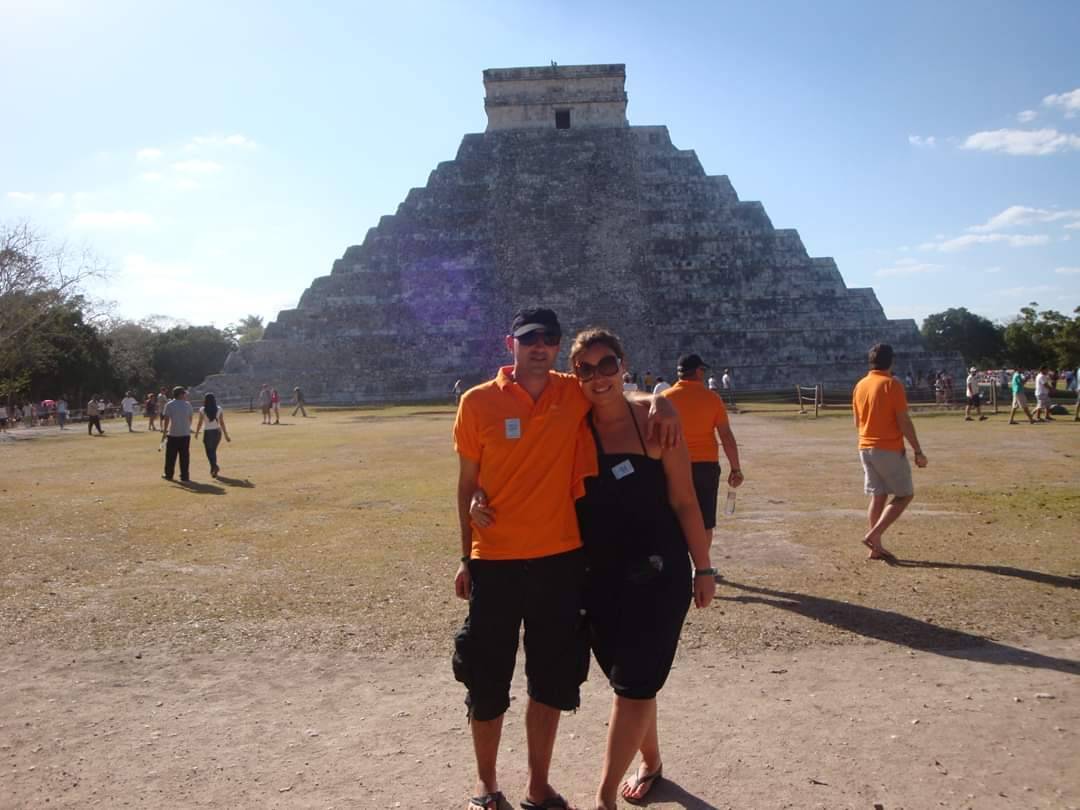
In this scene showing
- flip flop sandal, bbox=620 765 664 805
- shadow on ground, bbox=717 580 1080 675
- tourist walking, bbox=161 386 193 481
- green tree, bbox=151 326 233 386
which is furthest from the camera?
green tree, bbox=151 326 233 386

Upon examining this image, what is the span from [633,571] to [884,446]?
488cm

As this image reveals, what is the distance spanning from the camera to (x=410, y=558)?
26.9 feet

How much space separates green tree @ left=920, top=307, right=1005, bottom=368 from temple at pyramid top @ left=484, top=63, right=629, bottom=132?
50039 mm

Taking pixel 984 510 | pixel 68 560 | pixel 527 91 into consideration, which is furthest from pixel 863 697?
pixel 527 91

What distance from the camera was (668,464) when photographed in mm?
3666

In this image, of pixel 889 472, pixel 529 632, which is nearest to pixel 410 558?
pixel 889 472

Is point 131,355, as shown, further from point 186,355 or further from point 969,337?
point 969,337

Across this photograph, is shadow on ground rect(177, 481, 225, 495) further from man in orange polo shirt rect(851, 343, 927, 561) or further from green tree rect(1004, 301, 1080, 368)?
green tree rect(1004, 301, 1080, 368)

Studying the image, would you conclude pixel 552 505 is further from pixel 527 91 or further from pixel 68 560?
pixel 527 91

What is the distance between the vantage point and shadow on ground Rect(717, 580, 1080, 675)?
5.12m

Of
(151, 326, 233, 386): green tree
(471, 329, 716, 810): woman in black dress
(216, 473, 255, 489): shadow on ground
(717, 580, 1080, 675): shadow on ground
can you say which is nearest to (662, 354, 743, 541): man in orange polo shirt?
(717, 580, 1080, 675): shadow on ground

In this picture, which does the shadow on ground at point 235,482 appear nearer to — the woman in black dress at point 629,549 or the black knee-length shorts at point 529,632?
the black knee-length shorts at point 529,632

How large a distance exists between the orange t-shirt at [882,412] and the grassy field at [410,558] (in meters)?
0.94

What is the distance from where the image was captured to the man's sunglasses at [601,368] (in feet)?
12.0
